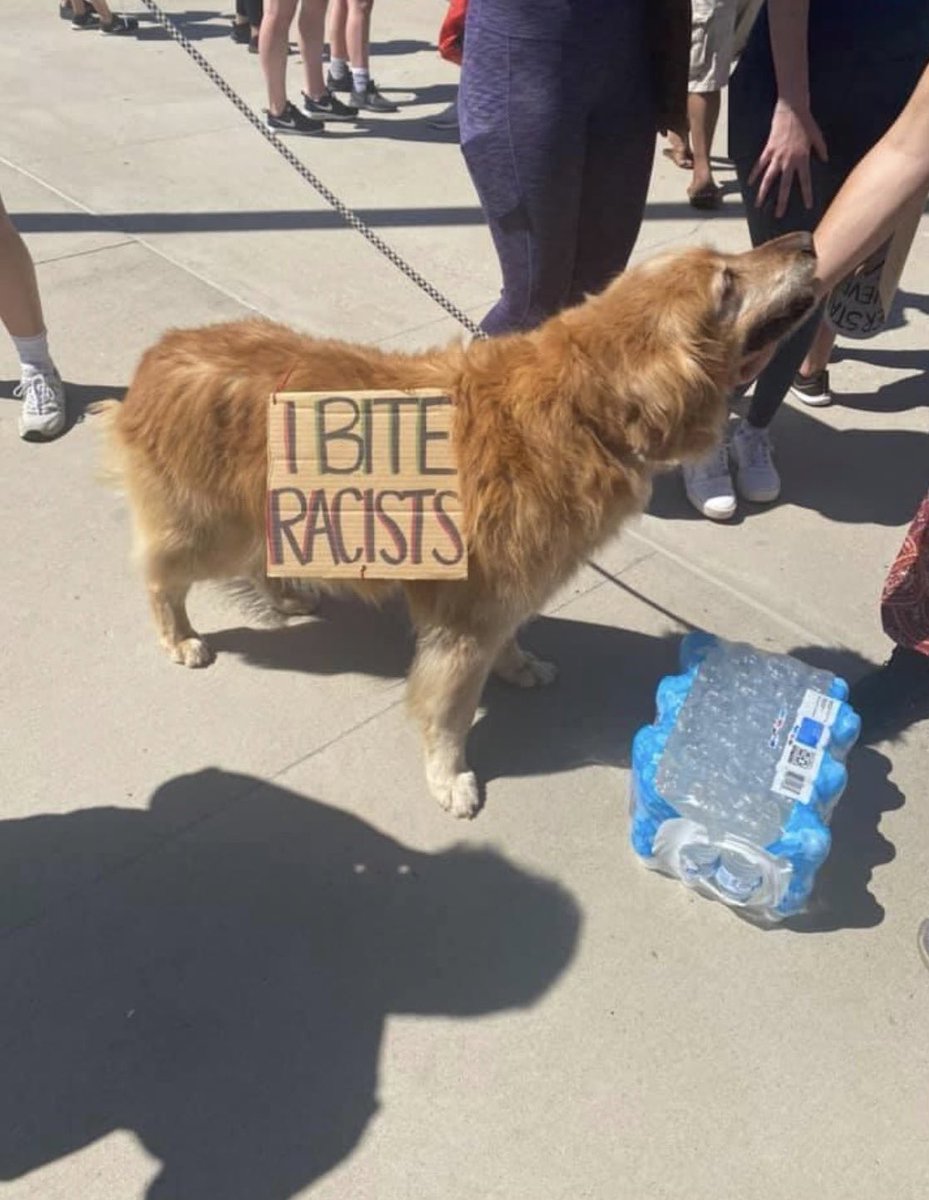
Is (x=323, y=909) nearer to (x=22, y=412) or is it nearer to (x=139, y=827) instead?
(x=139, y=827)

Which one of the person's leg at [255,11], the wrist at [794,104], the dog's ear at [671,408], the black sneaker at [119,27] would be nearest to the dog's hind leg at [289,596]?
the dog's ear at [671,408]

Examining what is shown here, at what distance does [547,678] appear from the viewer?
124 inches

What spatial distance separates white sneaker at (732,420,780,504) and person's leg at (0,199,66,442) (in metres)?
2.62

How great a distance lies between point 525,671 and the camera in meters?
3.13

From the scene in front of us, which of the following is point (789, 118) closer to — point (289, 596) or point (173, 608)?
point (289, 596)

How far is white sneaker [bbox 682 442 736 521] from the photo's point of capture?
12.6 ft

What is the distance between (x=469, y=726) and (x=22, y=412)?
7.98ft

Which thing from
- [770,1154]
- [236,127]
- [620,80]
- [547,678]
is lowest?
[770,1154]

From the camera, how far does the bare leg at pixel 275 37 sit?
20.7 ft

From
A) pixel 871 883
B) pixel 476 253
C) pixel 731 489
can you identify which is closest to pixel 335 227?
pixel 476 253

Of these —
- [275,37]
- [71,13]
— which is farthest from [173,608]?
[71,13]

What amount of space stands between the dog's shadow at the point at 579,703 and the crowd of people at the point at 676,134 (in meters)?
0.40

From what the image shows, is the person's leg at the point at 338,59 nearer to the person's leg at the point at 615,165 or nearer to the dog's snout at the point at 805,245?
the person's leg at the point at 615,165

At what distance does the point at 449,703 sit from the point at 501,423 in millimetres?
727
